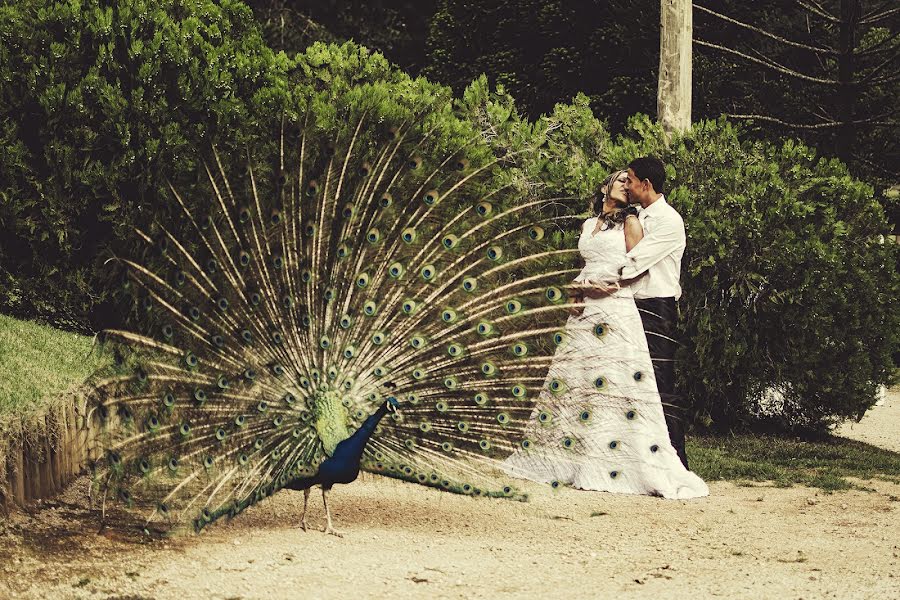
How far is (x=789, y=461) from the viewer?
10.3 m

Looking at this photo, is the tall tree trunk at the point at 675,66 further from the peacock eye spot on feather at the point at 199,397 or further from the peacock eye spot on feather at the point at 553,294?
the peacock eye spot on feather at the point at 199,397

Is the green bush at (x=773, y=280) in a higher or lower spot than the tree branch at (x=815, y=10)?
lower

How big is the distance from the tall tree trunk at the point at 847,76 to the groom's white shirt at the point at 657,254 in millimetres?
7249

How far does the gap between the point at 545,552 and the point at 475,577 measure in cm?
75

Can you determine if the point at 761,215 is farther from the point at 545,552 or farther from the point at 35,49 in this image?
the point at 35,49

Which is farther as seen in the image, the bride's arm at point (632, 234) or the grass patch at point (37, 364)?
the bride's arm at point (632, 234)

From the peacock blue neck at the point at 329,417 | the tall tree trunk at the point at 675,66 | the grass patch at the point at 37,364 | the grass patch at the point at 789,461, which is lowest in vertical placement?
the grass patch at the point at 789,461

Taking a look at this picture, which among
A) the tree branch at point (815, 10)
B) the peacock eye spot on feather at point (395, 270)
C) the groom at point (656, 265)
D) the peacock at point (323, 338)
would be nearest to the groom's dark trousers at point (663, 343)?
the groom at point (656, 265)

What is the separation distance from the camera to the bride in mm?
7085

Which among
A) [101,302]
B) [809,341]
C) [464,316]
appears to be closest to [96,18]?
[101,302]

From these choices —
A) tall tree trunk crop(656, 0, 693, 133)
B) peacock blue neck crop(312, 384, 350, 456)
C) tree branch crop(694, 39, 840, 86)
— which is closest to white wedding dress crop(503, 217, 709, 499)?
peacock blue neck crop(312, 384, 350, 456)

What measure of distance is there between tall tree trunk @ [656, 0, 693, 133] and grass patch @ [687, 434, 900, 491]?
3172 millimetres

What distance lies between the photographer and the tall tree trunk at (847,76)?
572 inches

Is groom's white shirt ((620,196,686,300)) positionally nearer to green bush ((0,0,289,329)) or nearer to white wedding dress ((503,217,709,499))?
white wedding dress ((503,217,709,499))
